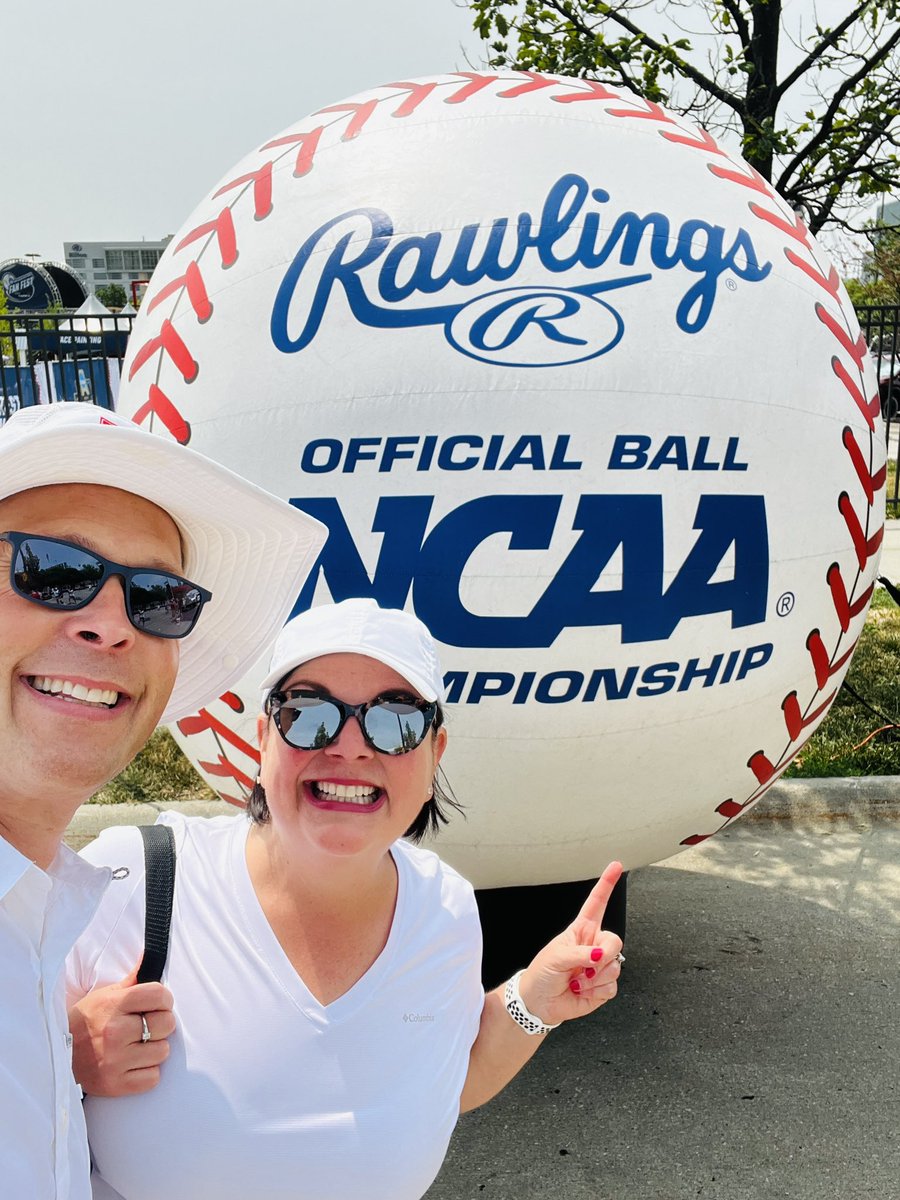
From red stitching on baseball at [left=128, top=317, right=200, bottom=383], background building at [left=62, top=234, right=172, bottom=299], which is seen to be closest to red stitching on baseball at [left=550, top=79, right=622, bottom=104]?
red stitching on baseball at [left=128, top=317, right=200, bottom=383]

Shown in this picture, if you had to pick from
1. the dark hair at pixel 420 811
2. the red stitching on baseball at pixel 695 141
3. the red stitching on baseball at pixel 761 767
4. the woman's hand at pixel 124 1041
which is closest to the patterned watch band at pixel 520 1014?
the dark hair at pixel 420 811

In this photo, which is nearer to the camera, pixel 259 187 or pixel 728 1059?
pixel 259 187

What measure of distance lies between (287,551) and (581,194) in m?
1.54

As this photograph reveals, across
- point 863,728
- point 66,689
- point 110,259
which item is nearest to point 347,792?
point 66,689

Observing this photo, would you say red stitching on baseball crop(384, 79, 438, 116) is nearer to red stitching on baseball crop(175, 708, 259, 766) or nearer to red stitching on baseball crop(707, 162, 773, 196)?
red stitching on baseball crop(707, 162, 773, 196)

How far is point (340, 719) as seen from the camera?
67.6 inches

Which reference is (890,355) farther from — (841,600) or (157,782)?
(841,600)

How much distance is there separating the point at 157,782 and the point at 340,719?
3812 millimetres

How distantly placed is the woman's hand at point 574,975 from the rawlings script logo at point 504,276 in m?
1.33

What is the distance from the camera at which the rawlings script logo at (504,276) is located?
8.70 feet

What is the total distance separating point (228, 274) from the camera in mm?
2879

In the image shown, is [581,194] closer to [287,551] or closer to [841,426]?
[841,426]

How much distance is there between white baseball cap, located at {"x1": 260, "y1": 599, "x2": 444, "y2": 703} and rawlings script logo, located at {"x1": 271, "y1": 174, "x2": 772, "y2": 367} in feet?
3.45

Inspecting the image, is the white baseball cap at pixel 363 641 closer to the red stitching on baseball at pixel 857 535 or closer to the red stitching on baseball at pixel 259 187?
the red stitching on baseball at pixel 259 187
